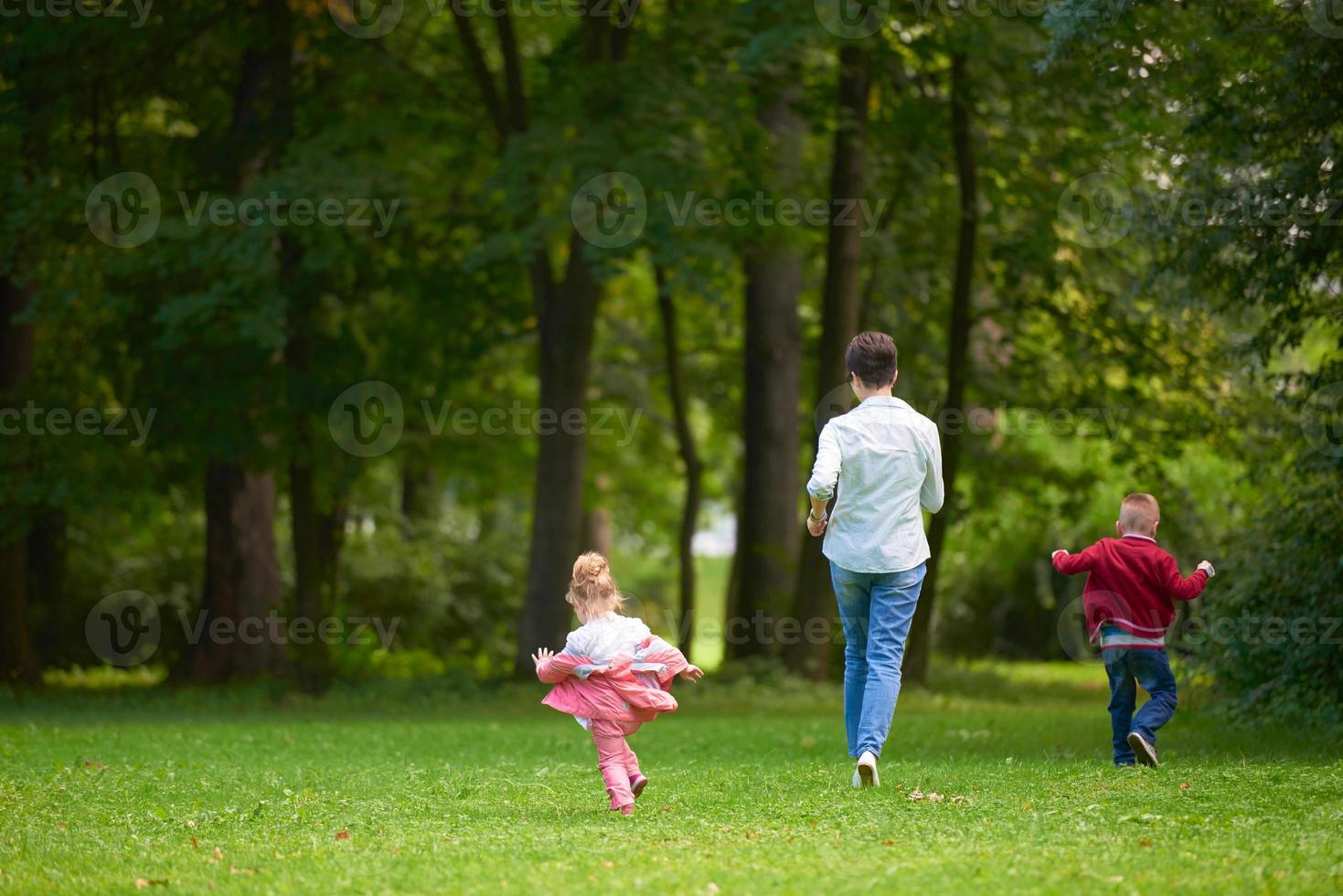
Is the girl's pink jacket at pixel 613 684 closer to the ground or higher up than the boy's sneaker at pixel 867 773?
higher up

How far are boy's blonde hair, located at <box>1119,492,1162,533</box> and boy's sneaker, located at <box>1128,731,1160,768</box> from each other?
1.10 metres

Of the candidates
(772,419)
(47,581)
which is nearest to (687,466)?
(772,419)

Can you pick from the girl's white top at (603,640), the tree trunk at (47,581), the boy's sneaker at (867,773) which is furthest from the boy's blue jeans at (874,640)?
the tree trunk at (47,581)

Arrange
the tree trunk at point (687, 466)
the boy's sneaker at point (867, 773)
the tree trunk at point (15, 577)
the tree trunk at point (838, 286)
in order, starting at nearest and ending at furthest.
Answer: the boy's sneaker at point (867, 773) < the tree trunk at point (838, 286) < the tree trunk at point (15, 577) < the tree trunk at point (687, 466)

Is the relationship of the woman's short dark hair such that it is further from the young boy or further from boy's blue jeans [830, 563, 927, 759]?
the young boy

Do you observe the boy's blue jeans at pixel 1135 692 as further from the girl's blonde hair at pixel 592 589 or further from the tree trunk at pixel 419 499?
the tree trunk at pixel 419 499

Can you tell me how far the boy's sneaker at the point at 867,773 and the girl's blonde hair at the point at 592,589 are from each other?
1.46 m

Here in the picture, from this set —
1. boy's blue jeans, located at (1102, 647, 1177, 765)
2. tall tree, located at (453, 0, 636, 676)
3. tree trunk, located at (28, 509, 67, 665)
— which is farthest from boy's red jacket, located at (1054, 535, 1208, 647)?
tree trunk, located at (28, 509, 67, 665)

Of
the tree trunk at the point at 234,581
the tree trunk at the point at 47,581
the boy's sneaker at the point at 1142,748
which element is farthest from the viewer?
the tree trunk at the point at 47,581

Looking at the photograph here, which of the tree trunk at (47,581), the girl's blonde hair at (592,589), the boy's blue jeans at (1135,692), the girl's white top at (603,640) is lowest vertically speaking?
the tree trunk at (47,581)

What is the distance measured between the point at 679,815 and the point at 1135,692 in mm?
2879

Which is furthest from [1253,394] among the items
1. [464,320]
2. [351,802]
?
[351,802]

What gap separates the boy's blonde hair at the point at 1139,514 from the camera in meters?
8.45

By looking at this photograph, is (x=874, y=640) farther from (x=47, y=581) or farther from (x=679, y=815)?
(x=47, y=581)
